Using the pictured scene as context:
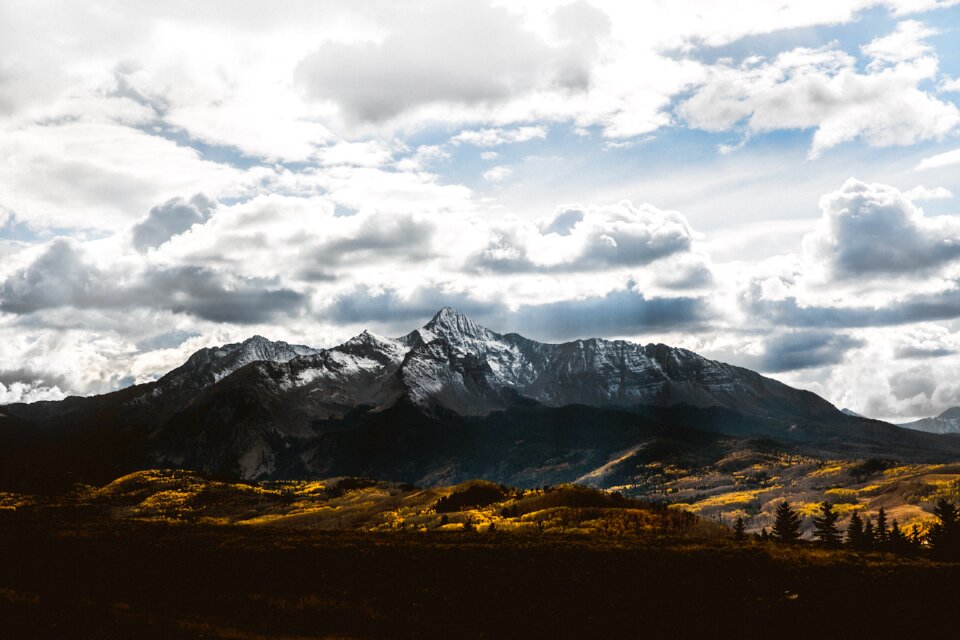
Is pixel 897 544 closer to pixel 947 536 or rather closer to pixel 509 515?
pixel 947 536

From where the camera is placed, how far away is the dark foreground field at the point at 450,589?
162 ft

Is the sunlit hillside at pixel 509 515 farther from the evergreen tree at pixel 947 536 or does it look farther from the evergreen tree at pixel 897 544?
the evergreen tree at pixel 947 536

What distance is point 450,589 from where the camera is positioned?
62812 millimetres

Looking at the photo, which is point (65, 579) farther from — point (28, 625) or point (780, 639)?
point (780, 639)

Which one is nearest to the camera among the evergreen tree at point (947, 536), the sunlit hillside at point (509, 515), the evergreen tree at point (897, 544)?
the evergreen tree at point (947, 536)

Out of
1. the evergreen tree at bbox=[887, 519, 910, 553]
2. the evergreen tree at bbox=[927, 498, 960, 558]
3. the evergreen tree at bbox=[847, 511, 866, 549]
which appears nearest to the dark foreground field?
the evergreen tree at bbox=[887, 519, 910, 553]

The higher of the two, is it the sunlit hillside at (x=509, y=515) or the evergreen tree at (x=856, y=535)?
the sunlit hillside at (x=509, y=515)

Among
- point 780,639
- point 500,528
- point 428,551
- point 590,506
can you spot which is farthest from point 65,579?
point 590,506

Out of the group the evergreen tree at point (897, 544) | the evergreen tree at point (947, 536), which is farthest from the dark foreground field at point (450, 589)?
the evergreen tree at point (947, 536)

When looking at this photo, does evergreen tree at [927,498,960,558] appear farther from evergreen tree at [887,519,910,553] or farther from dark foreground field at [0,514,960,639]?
dark foreground field at [0,514,960,639]

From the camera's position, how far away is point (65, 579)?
63.9 meters

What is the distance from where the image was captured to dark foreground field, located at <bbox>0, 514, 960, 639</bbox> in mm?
49438

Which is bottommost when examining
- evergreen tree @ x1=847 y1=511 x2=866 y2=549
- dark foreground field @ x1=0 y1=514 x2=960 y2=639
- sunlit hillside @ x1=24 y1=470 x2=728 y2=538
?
evergreen tree @ x1=847 y1=511 x2=866 y2=549

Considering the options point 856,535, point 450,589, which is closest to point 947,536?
point 856,535
